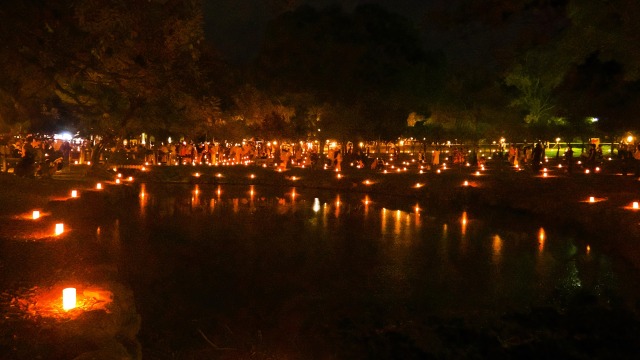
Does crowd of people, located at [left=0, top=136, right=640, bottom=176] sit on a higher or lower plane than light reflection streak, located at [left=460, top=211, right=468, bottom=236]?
higher

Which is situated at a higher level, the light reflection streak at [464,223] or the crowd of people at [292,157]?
the crowd of people at [292,157]

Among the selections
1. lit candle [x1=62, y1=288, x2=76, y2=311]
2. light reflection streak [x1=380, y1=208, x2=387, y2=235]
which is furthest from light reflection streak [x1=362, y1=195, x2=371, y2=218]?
lit candle [x1=62, y1=288, x2=76, y2=311]

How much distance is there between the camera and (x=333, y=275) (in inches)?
416

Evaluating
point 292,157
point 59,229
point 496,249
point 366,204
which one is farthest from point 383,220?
point 292,157

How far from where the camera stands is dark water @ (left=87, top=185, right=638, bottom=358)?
7676 mm

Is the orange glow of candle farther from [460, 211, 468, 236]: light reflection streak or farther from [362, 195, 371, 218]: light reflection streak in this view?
[460, 211, 468, 236]: light reflection streak

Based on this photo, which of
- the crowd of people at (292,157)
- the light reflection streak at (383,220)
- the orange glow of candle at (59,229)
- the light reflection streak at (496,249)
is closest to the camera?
the light reflection streak at (496,249)

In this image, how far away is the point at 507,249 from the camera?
13.2 meters

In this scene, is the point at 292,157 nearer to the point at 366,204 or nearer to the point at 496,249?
the point at 366,204

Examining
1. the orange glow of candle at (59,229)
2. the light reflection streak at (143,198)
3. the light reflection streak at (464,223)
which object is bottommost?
the light reflection streak at (143,198)

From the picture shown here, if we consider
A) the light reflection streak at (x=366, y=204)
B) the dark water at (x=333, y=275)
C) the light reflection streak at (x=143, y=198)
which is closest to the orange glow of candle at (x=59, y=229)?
the dark water at (x=333, y=275)

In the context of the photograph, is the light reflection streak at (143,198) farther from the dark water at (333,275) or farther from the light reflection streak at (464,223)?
the light reflection streak at (464,223)

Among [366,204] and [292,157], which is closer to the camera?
[366,204]

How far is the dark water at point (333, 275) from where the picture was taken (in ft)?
25.2
